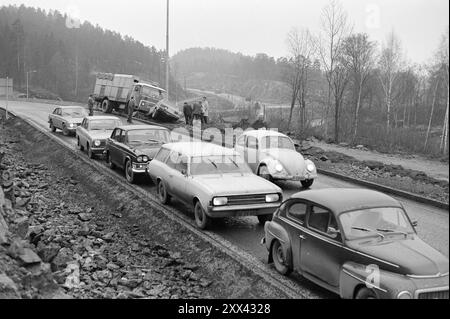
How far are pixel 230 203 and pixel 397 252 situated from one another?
13.8ft

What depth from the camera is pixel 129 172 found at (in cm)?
1463

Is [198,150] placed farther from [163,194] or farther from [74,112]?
[74,112]

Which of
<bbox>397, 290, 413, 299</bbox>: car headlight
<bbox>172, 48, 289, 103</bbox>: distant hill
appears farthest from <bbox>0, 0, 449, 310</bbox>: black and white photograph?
<bbox>172, 48, 289, 103</bbox>: distant hill

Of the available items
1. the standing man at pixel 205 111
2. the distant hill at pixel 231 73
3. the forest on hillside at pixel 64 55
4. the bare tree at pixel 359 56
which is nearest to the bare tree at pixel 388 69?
the bare tree at pixel 359 56

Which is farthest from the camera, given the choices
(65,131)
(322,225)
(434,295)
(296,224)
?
(65,131)

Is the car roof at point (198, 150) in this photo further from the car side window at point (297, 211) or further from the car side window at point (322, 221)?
the car side window at point (322, 221)

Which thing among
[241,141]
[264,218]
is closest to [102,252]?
[264,218]

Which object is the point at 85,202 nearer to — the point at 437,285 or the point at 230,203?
the point at 230,203

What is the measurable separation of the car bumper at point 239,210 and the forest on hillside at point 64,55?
93554 millimetres

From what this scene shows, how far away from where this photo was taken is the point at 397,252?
570cm

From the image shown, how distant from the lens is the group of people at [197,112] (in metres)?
29.5

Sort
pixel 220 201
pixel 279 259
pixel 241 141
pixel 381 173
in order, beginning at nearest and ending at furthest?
pixel 279 259
pixel 220 201
pixel 241 141
pixel 381 173

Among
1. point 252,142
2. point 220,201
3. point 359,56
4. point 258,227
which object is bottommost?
point 258,227

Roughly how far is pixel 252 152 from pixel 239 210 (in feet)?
17.8
